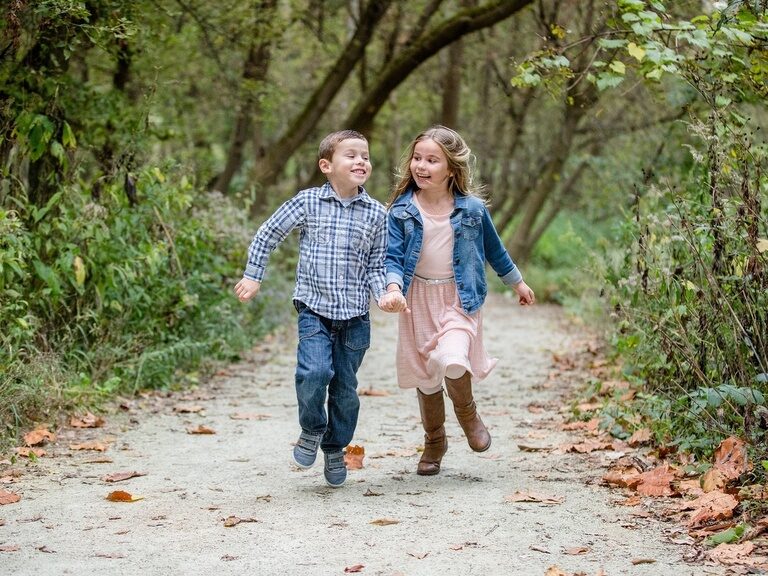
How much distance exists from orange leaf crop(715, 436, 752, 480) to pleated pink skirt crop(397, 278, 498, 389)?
1284 mm

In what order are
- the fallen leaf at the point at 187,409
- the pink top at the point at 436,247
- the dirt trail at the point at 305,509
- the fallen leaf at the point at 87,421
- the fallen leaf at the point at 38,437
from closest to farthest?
the dirt trail at the point at 305,509, the pink top at the point at 436,247, the fallen leaf at the point at 38,437, the fallen leaf at the point at 87,421, the fallen leaf at the point at 187,409

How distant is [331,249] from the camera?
16.7ft

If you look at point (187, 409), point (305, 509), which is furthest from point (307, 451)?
point (187, 409)

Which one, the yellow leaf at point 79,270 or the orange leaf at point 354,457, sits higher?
the yellow leaf at point 79,270

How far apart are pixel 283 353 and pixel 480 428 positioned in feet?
18.1

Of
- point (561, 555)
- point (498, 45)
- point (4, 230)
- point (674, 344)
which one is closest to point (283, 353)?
point (4, 230)

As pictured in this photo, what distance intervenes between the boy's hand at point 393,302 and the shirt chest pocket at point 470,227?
2.05ft

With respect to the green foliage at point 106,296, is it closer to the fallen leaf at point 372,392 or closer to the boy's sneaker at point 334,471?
the fallen leaf at point 372,392

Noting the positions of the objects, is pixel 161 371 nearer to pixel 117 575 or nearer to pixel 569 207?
pixel 117 575

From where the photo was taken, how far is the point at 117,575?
3799mm

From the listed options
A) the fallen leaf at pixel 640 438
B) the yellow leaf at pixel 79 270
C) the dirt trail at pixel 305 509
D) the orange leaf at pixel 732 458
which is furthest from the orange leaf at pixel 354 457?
the yellow leaf at pixel 79 270

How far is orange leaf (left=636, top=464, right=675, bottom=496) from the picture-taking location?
4.86m

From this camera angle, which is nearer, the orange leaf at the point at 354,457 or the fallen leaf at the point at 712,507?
the fallen leaf at the point at 712,507

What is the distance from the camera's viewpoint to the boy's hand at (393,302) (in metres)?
4.88
